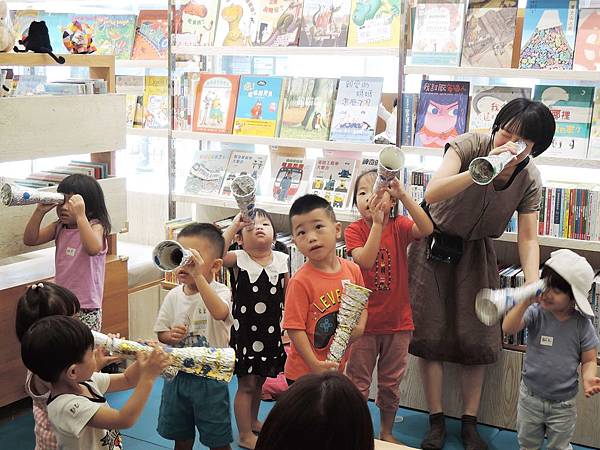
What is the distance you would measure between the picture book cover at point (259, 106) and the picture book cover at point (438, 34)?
2.58 feet

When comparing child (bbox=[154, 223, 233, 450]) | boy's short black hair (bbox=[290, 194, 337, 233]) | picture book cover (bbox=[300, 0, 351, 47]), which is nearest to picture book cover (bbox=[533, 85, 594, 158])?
picture book cover (bbox=[300, 0, 351, 47])

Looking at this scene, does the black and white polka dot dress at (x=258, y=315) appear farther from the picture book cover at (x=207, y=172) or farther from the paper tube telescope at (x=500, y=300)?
the picture book cover at (x=207, y=172)

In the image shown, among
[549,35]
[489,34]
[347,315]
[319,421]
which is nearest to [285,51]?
[489,34]

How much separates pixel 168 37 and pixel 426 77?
1378mm

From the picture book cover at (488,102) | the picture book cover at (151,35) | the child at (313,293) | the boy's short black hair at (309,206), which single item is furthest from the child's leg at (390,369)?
the picture book cover at (151,35)

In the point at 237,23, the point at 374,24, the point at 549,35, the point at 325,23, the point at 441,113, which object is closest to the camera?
the point at 549,35

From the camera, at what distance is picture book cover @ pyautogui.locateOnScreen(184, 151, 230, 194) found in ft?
13.6

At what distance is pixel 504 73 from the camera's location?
3363 mm

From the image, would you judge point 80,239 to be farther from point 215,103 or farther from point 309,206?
point 215,103

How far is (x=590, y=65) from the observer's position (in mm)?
3252

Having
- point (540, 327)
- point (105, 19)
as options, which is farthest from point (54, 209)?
point (540, 327)

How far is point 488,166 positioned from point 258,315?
102cm

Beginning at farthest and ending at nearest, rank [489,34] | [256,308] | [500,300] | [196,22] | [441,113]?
[196,22] → [441,113] → [489,34] → [256,308] → [500,300]

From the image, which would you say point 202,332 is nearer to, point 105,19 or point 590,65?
point 590,65
